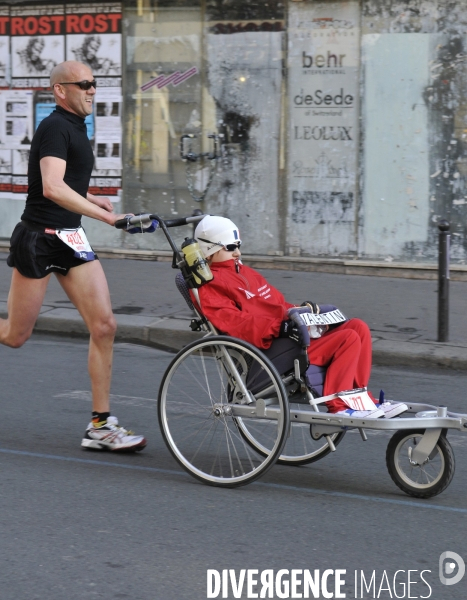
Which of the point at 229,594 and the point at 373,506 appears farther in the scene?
the point at 373,506

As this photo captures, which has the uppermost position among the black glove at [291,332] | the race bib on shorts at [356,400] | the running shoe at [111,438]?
the black glove at [291,332]

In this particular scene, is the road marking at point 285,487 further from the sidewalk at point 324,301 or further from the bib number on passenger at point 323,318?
the sidewalk at point 324,301

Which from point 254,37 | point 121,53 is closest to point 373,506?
point 254,37

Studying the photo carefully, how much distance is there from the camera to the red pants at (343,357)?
466 centimetres

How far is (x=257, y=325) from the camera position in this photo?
4.73 meters

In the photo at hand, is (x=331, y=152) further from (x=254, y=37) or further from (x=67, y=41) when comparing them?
(x=67, y=41)

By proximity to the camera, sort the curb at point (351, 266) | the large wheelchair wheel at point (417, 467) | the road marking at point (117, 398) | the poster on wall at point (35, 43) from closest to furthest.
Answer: the large wheelchair wheel at point (417, 467) → the road marking at point (117, 398) → the curb at point (351, 266) → the poster on wall at point (35, 43)

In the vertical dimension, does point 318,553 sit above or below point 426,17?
below

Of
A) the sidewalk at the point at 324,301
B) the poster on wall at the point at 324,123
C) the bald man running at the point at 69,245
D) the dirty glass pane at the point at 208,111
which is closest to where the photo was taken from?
the bald man running at the point at 69,245

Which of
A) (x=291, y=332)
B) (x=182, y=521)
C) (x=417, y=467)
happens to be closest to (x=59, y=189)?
(x=291, y=332)

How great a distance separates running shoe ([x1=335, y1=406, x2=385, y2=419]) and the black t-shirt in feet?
5.86

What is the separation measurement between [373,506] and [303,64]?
25.8 feet

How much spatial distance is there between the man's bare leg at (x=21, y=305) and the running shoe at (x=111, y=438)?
635 mm

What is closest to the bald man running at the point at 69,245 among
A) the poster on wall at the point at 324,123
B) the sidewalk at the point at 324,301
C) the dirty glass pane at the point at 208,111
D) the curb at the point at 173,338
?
the curb at the point at 173,338
